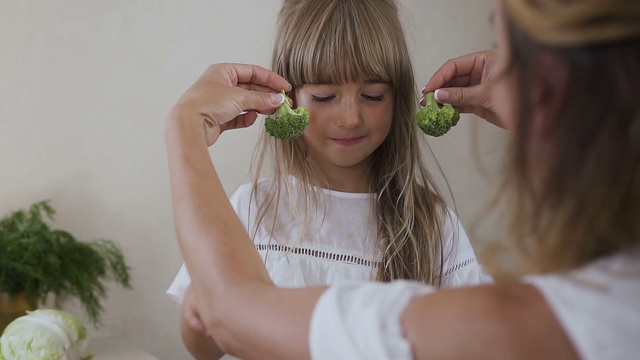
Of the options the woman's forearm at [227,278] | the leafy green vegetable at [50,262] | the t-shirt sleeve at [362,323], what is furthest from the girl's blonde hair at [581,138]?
the leafy green vegetable at [50,262]

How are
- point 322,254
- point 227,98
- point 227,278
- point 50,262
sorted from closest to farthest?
point 227,278 → point 227,98 → point 322,254 → point 50,262

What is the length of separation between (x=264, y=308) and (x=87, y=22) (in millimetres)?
2000

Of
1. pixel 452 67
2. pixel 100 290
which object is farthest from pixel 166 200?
pixel 452 67

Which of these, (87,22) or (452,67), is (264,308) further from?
(87,22)

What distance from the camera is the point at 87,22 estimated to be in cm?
265

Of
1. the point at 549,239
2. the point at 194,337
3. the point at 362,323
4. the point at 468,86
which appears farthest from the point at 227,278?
the point at 468,86

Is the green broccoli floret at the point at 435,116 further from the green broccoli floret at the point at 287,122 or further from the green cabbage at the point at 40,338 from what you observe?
the green cabbage at the point at 40,338

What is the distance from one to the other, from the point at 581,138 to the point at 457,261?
1323 millimetres

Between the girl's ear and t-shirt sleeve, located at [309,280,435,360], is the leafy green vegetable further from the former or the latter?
the girl's ear

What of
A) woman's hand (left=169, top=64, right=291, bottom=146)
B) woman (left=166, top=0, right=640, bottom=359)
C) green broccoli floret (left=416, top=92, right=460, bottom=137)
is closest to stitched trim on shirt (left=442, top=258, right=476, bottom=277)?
green broccoli floret (left=416, top=92, right=460, bottom=137)

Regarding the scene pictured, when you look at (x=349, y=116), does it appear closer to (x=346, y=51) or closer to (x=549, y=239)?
(x=346, y=51)

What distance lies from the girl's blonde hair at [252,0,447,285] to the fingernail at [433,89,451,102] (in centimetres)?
23

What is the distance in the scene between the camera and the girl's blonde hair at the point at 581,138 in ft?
2.29

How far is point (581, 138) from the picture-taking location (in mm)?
734
